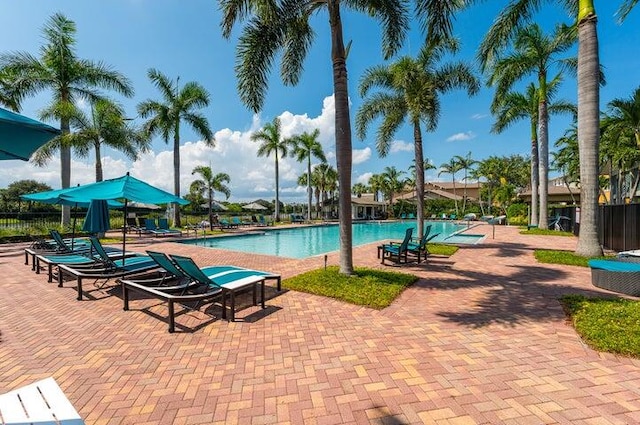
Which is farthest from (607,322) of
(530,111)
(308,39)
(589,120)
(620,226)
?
(530,111)

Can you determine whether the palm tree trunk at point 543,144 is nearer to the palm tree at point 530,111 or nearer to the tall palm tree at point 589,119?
the palm tree at point 530,111

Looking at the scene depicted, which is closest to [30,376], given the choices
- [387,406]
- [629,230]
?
[387,406]

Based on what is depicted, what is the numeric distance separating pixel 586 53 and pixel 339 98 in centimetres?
851

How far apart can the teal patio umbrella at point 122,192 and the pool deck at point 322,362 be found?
6.71 feet

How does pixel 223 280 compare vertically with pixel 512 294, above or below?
above

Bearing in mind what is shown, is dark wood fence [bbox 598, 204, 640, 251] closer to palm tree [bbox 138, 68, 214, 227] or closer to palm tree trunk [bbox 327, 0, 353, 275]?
palm tree trunk [bbox 327, 0, 353, 275]

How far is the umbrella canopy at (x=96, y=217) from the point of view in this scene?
367 inches

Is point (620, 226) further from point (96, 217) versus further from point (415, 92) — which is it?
point (96, 217)

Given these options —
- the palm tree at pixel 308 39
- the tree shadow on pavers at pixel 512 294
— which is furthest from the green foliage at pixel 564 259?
the palm tree at pixel 308 39

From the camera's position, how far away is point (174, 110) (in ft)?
74.7

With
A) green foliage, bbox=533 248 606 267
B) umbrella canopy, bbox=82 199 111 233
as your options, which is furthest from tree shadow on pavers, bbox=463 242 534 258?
umbrella canopy, bbox=82 199 111 233

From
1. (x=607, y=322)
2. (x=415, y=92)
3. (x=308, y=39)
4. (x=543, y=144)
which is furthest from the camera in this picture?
(x=543, y=144)

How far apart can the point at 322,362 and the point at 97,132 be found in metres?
20.6

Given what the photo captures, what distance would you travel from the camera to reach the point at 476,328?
14.0 feet
